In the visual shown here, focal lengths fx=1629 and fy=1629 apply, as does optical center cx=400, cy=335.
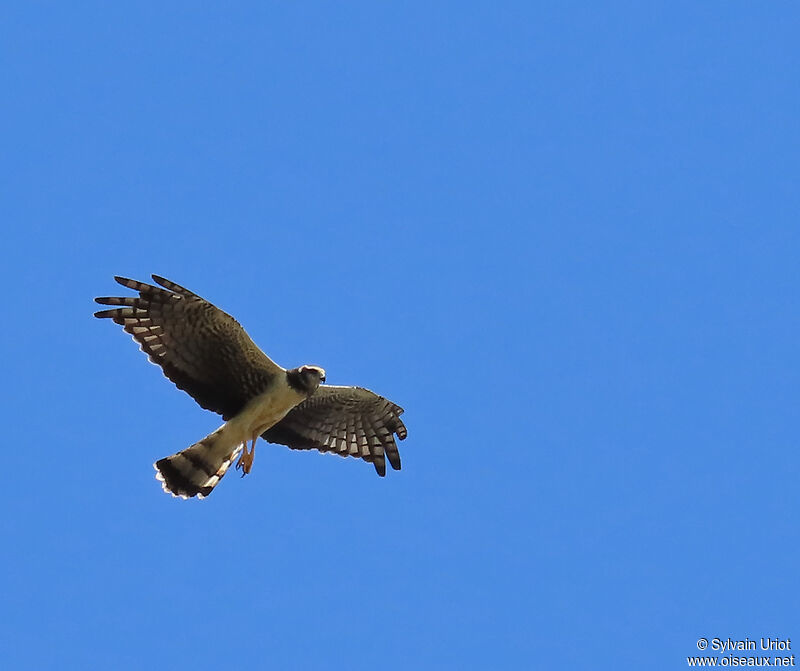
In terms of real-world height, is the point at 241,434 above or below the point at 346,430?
below

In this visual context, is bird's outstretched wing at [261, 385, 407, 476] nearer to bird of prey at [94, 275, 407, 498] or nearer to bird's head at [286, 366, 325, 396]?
bird of prey at [94, 275, 407, 498]

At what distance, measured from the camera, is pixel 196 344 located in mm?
18000

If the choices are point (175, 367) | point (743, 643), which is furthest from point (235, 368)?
point (743, 643)

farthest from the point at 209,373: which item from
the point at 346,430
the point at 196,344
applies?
the point at 346,430

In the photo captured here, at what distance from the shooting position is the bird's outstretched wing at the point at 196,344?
1759 centimetres

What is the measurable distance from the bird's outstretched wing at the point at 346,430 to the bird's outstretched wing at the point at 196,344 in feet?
3.12

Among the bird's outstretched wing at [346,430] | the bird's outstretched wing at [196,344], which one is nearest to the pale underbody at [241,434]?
the bird's outstretched wing at [196,344]

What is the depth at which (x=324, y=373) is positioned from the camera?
711 inches

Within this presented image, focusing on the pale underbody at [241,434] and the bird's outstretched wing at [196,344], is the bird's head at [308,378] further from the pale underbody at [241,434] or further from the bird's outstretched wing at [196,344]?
the bird's outstretched wing at [196,344]

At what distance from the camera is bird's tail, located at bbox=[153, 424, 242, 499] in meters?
17.9

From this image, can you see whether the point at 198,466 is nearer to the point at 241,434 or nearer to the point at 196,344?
the point at 241,434

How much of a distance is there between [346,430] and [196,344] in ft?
7.33

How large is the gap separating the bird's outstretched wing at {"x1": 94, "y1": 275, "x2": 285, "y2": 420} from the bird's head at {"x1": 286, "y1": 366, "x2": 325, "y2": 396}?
0.98 ft

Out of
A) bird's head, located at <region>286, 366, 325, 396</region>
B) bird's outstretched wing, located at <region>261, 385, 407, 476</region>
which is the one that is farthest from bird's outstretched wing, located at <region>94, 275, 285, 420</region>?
bird's outstretched wing, located at <region>261, 385, 407, 476</region>
